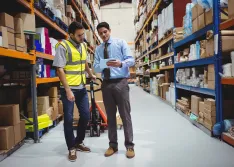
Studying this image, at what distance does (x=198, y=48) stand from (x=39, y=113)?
307 cm

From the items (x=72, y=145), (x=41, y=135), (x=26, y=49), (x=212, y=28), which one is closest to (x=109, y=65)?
(x=72, y=145)

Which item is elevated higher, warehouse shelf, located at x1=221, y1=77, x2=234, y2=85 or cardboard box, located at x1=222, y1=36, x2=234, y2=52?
cardboard box, located at x1=222, y1=36, x2=234, y2=52

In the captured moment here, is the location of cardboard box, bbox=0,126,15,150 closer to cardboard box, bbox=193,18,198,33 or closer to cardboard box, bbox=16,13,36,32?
cardboard box, bbox=16,13,36,32

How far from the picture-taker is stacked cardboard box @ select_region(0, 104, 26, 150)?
9.99ft

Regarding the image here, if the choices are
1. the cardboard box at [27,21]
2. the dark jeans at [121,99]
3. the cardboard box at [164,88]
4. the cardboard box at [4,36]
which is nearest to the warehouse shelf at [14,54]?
the cardboard box at [4,36]

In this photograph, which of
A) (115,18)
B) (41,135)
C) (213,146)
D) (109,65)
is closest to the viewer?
(109,65)

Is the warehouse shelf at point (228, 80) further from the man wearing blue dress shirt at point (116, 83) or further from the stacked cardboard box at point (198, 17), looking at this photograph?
the man wearing blue dress shirt at point (116, 83)

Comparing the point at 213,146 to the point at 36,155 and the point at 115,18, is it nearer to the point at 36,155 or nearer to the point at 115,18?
the point at 36,155

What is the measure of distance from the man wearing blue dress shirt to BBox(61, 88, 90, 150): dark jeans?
0.32 meters

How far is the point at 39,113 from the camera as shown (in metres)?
4.19

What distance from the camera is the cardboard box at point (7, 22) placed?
2.96 metres

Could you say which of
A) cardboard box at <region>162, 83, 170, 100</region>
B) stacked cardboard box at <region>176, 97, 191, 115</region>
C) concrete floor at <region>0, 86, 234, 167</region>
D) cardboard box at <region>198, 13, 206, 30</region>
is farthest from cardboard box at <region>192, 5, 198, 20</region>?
cardboard box at <region>162, 83, 170, 100</region>

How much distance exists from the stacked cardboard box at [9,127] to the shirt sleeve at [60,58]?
1.03 metres

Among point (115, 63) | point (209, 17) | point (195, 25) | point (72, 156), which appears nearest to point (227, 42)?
point (209, 17)
